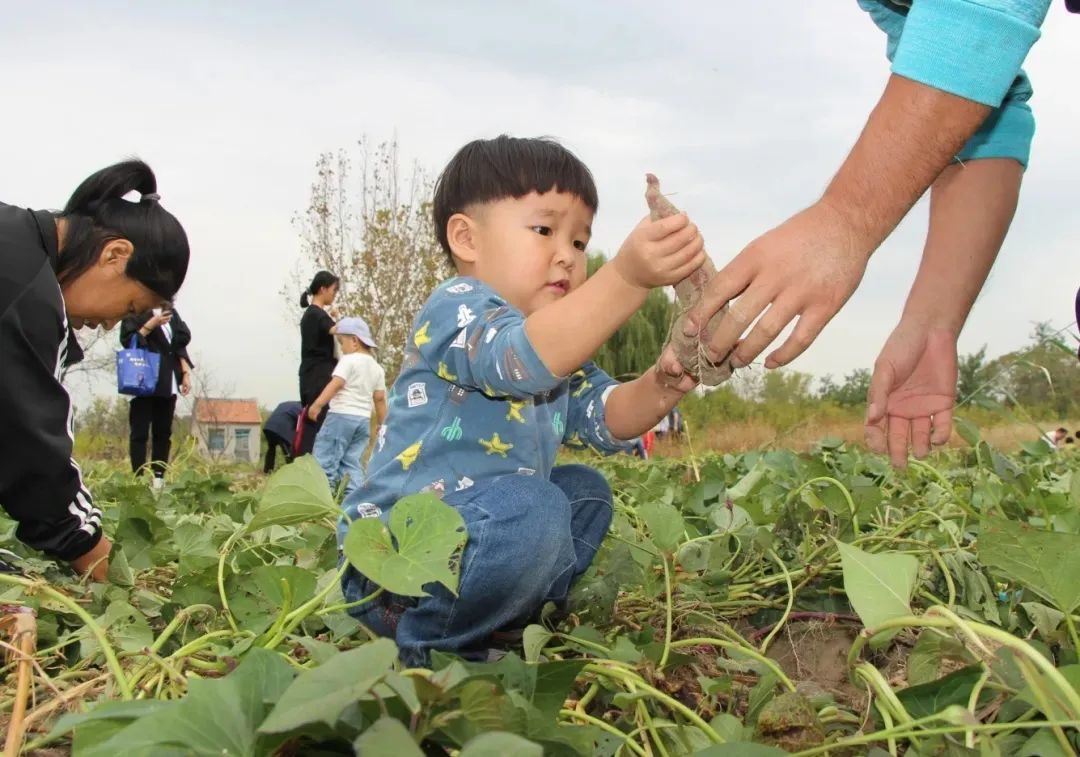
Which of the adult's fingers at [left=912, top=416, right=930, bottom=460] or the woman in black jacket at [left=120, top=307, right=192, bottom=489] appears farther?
the woman in black jacket at [left=120, top=307, right=192, bottom=489]

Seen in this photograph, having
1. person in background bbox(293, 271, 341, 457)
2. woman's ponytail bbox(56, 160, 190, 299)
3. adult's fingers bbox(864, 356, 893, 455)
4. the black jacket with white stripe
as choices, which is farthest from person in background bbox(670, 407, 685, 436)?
adult's fingers bbox(864, 356, 893, 455)

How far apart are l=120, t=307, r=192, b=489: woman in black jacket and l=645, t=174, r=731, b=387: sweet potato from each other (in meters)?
5.06

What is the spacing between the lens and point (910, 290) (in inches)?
77.1

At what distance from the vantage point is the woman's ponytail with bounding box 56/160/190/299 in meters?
2.70

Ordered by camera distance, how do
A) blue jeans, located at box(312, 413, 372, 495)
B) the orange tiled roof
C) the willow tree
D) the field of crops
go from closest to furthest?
1. the field of crops
2. blue jeans, located at box(312, 413, 372, 495)
3. the willow tree
4. the orange tiled roof

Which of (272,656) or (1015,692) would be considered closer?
(272,656)

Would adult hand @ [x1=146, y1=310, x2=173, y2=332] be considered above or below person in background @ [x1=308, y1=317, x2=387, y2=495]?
above

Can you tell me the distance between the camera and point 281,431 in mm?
8719

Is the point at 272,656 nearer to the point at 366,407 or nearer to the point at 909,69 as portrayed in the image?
the point at 909,69

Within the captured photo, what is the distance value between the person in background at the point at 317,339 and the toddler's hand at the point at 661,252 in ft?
19.4

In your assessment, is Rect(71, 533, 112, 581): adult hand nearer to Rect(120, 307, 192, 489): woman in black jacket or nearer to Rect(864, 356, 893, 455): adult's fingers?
Rect(864, 356, 893, 455): adult's fingers

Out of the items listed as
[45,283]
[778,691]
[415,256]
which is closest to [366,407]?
[45,283]

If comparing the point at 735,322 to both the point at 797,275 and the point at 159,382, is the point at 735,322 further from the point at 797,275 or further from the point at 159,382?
the point at 159,382

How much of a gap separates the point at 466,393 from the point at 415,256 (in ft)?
55.8
